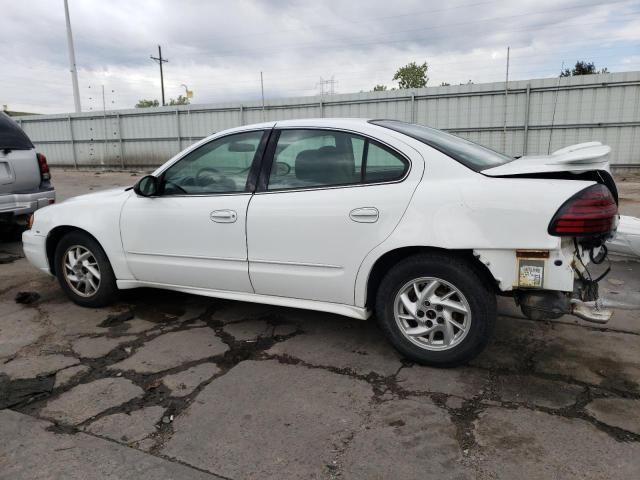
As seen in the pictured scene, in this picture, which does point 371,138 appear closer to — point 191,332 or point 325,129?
point 325,129

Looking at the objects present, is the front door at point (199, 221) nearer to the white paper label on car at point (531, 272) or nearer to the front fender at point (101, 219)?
the front fender at point (101, 219)

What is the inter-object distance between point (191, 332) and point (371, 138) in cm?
204

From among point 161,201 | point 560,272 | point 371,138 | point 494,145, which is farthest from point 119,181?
point 560,272

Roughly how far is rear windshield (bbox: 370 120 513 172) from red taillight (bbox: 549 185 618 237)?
0.56 m

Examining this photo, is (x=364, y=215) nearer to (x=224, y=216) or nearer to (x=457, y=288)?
(x=457, y=288)

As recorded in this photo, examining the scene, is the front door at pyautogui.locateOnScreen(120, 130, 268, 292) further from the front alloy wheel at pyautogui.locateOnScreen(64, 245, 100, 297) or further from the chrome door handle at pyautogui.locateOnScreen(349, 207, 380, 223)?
the chrome door handle at pyautogui.locateOnScreen(349, 207, 380, 223)

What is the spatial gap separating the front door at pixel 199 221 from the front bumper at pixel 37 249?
3.38 ft

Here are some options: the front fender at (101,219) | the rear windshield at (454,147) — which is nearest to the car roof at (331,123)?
the rear windshield at (454,147)

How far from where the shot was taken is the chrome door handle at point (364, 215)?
123 inches

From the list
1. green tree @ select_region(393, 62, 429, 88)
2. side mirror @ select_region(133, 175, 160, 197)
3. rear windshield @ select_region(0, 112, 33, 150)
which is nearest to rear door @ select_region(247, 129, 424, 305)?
side mirror @ select_region(133, 175, 160, 197)

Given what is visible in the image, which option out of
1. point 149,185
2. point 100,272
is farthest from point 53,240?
point 149,185

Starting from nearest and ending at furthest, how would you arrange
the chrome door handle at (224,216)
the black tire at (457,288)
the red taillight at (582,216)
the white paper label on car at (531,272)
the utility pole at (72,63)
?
the red taillight at (582,216)
the white paper label on car at (531,272)
the black tire at (457,288)
the chrome door handle at (224,216)
the utility pole at (72,63)

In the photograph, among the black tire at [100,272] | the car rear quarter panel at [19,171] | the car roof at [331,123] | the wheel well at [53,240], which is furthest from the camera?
the car rear quarter panel at [19,171]

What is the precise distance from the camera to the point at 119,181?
16828 millimetres
